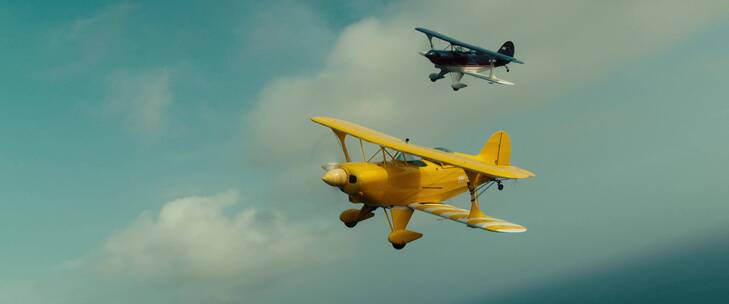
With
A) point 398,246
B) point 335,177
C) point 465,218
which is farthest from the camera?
point 398,246

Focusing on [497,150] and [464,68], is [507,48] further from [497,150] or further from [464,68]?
[497,150]

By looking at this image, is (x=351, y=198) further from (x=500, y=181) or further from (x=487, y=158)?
(x=487, y=158)

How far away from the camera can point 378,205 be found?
64.2ft

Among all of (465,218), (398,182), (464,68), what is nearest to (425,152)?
(398,182)

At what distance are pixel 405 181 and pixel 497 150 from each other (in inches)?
331

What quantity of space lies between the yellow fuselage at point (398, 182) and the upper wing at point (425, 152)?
1.00 m

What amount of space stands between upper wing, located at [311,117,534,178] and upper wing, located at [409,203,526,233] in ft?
5.54

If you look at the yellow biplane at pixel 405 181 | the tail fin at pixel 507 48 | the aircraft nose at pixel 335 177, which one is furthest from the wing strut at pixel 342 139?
the tail fin at pixel 507 48

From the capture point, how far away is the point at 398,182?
19.5 meters

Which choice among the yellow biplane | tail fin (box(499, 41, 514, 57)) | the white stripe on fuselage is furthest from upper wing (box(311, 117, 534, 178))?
tail fin (box(499, 41, 514, 57))

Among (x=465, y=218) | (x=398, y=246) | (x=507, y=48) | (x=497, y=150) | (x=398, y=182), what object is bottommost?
(x=398, y=246)

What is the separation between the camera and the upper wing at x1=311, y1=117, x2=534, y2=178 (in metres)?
17.6

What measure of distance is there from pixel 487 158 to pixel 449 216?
7.97 meters

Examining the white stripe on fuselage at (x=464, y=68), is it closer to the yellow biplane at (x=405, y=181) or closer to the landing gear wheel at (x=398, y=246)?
the yellow biplane at (x=405, y=181)
